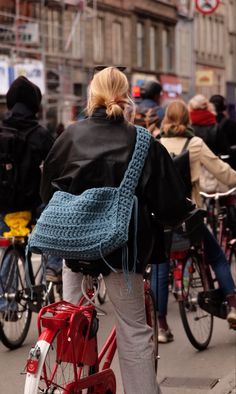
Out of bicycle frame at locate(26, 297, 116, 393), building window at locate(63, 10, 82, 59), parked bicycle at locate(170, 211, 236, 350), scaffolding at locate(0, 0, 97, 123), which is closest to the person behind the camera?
bicycle frame at locate(26, 297, 116, 393)

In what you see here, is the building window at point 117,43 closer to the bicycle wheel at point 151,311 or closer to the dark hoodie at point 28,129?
the dark hoodie at point 28,129

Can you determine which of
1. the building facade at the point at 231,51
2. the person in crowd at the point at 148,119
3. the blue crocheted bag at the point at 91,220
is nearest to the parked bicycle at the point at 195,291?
the person in crowd at the point at 148,119

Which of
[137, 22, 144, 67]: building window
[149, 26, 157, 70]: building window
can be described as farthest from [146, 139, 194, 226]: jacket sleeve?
[149, 26, 157, 70]: building window

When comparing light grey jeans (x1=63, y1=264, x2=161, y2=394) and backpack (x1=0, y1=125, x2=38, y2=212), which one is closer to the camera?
light grey jeans (x1=63, y1=264, x2=161, y2=394)

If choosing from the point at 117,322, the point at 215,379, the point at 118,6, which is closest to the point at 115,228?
the point at 117,322

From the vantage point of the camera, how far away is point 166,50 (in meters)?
49.5

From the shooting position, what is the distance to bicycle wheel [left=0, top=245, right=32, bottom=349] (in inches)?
295

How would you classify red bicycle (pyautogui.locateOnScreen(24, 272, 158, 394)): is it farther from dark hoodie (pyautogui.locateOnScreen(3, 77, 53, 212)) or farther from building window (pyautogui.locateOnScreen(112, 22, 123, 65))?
building window (pyautogui.locateOnScreen(112, 22, 123, 65))

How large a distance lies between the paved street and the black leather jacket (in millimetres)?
1662

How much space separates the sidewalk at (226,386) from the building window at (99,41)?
34.1 metres

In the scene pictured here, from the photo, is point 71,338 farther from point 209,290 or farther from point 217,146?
point 217,146

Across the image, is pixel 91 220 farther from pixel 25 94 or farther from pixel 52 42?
pixel 52 42

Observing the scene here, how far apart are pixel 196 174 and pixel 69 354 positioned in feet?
10.6

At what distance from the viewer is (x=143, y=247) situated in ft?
15.3
